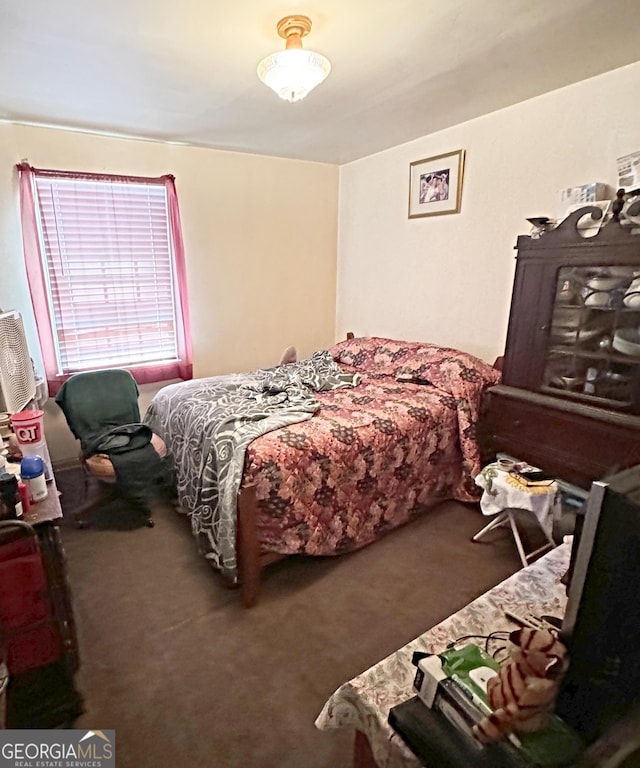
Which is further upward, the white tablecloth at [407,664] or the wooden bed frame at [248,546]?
the white tablecloth at [407,664]

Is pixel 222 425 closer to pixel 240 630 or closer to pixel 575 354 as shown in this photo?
pixel 240 630

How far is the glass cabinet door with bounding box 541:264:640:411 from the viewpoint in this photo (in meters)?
2.06

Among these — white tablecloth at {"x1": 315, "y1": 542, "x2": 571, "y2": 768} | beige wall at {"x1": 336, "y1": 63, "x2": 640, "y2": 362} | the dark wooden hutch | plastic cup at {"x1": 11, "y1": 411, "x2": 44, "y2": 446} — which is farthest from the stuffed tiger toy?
beige wall at {"x1": 336, "y1": 63, "x2": 640, "y2": 362}

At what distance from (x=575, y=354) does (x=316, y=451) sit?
148cm

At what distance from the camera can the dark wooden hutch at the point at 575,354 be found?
2055mm

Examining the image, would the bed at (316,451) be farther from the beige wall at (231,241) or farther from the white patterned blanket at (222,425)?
the beige wall at (231,241)

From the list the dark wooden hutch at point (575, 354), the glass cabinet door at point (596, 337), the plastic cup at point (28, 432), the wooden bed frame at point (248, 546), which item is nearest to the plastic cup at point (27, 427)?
the plastic cup at point (28, 432)

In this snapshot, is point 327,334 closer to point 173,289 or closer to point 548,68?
point 173,289

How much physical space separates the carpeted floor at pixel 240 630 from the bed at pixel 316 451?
17cm

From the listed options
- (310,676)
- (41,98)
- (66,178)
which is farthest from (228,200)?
(310,676)

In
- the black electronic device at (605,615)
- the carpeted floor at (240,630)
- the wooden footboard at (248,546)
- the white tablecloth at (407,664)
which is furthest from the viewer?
the wooden footboard at (248,546)

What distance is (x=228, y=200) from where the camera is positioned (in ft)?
12.0

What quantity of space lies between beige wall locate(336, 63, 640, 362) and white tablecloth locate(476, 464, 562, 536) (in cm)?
115

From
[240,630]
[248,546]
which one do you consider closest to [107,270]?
[248,546]
